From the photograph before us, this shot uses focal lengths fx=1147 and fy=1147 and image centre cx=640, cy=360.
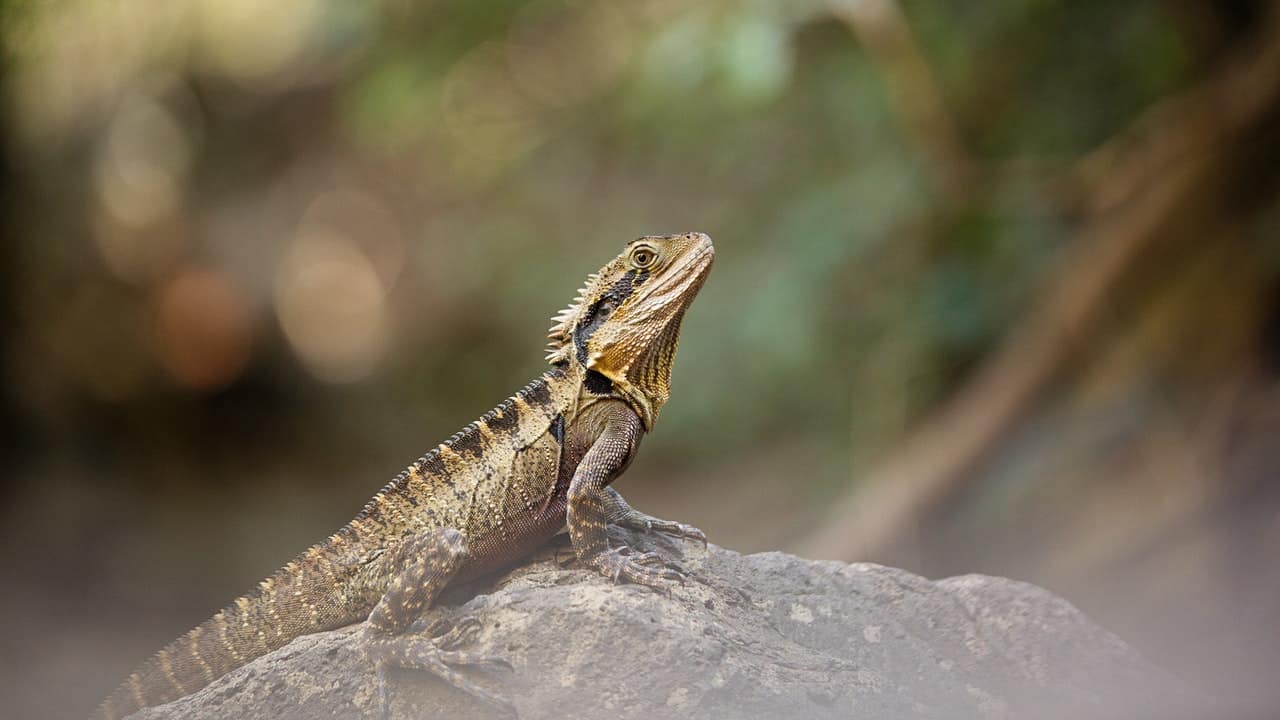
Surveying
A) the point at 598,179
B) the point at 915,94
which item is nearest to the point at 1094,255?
the point at 915,94

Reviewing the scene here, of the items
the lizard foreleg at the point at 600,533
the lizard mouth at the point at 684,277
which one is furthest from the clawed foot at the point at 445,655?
the lizard mouth at the point at 684,277

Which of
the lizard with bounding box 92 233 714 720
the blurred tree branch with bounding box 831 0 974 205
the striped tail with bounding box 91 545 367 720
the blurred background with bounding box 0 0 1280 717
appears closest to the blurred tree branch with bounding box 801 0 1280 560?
the blurred background with bounding box 0 0 1280 717

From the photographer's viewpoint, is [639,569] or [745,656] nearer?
[745,656]

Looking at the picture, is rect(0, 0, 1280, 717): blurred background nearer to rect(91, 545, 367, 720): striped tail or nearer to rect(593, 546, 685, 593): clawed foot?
rect(593, 546, 685, 593): clawed foot

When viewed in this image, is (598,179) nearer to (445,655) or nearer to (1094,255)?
(1094,255)

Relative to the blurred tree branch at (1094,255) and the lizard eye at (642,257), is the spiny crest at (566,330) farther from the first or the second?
the blurred tree branch at (1094,255)

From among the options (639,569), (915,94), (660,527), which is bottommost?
(639,569)

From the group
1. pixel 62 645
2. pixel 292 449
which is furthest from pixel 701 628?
pixel 292 449
